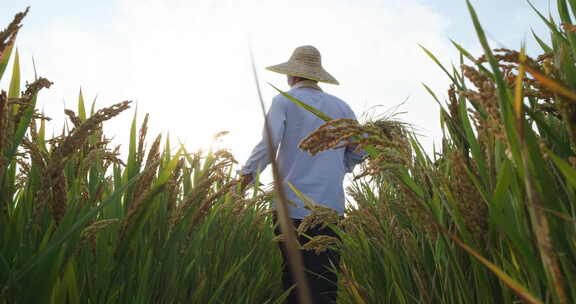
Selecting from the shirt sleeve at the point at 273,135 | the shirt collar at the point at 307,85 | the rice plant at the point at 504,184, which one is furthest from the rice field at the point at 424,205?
the shirt collar at the point at 307,85

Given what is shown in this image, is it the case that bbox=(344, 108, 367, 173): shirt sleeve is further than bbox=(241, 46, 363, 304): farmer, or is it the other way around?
bbox=(344, 108, 367, 173): shirt sleeve

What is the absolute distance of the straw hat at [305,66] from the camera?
3734 millimetres

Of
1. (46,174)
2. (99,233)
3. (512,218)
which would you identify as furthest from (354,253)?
(46,174)

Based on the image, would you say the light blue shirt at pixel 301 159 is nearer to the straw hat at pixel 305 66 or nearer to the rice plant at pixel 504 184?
the straw hat at pixel 305 66

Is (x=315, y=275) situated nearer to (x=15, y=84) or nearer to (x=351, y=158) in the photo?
(x=351, y=158)

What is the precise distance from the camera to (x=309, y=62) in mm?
4094

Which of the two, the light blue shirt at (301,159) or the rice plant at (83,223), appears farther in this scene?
the light blue shirt at (301,159)

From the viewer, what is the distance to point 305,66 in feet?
12.9

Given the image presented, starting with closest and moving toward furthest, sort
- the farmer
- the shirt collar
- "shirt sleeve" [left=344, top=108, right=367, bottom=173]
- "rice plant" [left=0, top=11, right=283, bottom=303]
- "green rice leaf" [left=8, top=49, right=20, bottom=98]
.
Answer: "rice plant" [left=0, top=11, right=283, bottom=303] < "green rice leaf" [left=8, top=49, right=20, bottom=98] < the farmer < the shirt collar < "shirt sleeve" [left=344, top=108, right=367, bottom=173]

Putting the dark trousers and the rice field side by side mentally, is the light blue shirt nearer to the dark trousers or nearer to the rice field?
the dark trousers

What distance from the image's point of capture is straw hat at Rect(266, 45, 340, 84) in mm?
3734

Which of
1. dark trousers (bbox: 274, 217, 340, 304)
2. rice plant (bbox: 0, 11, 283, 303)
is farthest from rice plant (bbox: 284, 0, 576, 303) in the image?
dark trousers (bbox: 274, 217, 340, 304)

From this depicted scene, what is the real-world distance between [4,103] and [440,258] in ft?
2.89

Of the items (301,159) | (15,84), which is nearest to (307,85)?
(301,159)
